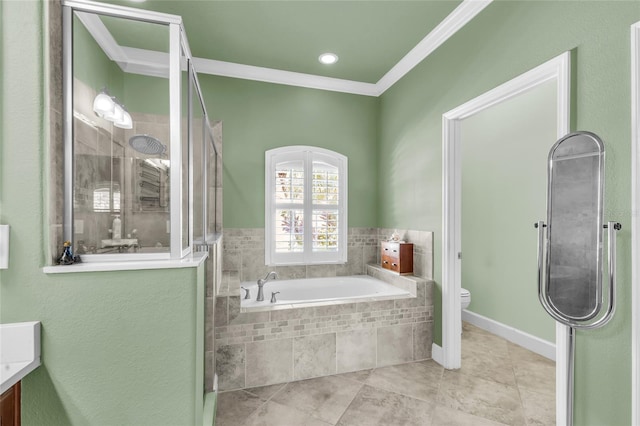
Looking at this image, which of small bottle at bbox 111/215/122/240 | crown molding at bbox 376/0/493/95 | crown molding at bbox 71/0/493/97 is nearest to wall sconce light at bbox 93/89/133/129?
crown molding at bbox 71/0/493/97

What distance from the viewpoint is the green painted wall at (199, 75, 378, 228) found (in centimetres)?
339

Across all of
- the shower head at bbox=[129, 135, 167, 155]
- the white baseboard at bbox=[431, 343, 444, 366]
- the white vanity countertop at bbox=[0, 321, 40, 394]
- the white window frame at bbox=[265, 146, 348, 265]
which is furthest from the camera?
the white window frame at bbox=[265, 146, 348, 265]

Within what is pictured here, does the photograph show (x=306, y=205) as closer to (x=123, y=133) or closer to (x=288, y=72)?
(x=288, y=72)

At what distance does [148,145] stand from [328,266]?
Answer: 2557 mm

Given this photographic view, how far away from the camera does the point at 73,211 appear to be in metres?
1.38

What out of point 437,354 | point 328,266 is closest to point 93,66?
point 328,266

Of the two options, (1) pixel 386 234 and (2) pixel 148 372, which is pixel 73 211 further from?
(1) pixel 386 234

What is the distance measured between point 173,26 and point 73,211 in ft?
3.17

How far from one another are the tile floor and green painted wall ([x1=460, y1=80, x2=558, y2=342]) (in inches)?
27.0

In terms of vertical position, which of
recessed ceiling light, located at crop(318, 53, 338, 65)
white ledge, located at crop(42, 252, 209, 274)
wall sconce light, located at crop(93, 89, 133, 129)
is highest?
recessed ceiling light, located at crop(318, 53, 338, 65)

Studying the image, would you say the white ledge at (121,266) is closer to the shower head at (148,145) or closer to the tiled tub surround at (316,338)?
the shower head at (148,145)

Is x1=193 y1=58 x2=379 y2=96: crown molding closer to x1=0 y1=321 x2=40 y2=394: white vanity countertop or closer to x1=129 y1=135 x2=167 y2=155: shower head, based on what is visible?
x1=129 y1=135 x2=167 y2=155: shower head

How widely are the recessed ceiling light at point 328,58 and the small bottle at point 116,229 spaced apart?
245cm

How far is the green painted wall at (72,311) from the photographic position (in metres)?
1.24
